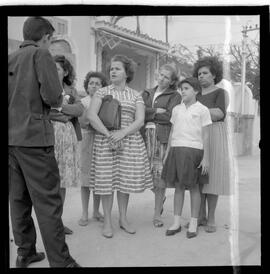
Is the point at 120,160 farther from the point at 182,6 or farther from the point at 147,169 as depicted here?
the point at 182,6

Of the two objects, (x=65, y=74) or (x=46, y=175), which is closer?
(x=46, y=175)

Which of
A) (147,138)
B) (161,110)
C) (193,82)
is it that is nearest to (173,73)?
(193,82)

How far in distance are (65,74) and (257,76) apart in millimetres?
1307

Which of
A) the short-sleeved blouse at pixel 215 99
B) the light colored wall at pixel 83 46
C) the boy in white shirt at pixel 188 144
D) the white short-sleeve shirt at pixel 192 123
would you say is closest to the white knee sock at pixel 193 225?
the boy in white shirt at pixel 188 144

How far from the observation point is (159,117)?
2.91 meters

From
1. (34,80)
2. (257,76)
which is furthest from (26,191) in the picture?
(257,76)

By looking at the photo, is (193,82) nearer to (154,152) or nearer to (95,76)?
(154,152)

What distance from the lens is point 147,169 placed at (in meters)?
2.92

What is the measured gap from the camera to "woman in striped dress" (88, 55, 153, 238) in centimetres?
279

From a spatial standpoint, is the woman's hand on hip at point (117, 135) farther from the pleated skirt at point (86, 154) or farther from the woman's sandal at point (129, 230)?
the woman's sandal at point (129, 230)

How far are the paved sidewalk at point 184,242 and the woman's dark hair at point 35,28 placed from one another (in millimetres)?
1153

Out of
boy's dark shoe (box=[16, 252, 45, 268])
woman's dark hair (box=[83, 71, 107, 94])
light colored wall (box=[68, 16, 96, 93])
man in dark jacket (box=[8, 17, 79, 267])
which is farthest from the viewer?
woman's dark hair (box=[83, 71, 107, 94])

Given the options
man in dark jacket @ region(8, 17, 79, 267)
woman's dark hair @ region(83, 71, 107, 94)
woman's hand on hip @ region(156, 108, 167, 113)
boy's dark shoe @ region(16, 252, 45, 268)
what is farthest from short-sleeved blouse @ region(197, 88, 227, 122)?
boy's dark shoe @ region(16, 252, 45, 268)

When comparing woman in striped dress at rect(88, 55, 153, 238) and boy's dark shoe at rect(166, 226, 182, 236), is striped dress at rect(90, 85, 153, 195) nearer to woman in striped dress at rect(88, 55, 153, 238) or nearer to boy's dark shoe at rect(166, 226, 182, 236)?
woman in striped dress at rect(88, 55, 153, 238)
